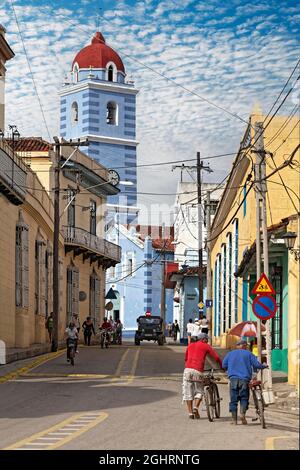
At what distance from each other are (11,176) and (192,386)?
20203mm

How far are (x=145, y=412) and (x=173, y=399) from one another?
3.42 m

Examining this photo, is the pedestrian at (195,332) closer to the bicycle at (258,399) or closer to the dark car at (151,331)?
the bicycle at (258,399)

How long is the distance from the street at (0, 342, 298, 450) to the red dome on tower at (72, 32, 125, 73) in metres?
87.5

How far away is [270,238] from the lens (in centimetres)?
2909

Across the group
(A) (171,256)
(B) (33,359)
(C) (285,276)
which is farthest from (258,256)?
(A) (171,256)

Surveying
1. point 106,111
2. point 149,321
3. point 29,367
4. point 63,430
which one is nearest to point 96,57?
point 106,111

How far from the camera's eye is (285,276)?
31.1m

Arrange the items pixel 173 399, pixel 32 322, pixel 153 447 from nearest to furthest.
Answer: pixel 153 447 → pixel 173 399 → pixel 32 322

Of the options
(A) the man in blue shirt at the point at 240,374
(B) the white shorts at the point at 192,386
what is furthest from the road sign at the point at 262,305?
(A) the man in blue shirt at the point at 240,374

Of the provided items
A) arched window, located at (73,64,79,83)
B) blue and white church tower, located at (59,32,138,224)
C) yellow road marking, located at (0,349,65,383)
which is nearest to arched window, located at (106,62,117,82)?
blue and white church tower, located at (59,32,138,224)

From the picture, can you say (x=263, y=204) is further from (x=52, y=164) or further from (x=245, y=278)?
(x=52, y=164)

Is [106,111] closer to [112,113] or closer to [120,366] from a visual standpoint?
[112,113]
